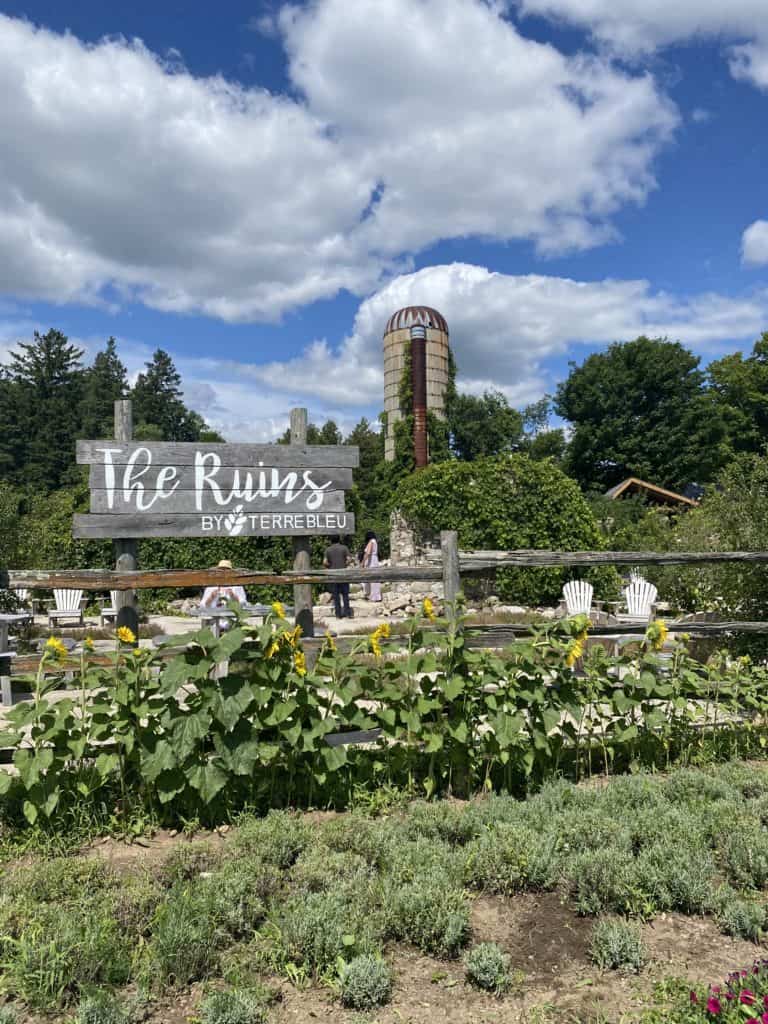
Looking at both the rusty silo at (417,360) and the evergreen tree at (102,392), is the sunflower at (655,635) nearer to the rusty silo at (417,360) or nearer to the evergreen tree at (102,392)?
the rusty silo at (417,360)

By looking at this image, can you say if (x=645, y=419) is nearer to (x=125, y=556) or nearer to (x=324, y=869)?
(x=125, y=556)

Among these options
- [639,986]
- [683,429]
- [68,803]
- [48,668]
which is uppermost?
[683,429]

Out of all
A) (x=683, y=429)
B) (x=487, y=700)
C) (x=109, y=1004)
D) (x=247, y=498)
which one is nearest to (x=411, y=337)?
(x=683, y=429)

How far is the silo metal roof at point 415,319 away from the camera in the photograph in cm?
2364

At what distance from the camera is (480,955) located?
7.21ft

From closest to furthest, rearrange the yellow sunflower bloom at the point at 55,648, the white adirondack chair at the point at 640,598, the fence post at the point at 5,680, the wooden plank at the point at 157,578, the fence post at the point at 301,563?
the yellow sunflower bloom at the point at 55,648
the fence post at the point at 5,680
the wooden plank at the point at 157,578
the fence post at the point at 301,563
the white adirondack chair at the point at 640,598

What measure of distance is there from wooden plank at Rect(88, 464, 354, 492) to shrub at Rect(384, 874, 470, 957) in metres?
2.88

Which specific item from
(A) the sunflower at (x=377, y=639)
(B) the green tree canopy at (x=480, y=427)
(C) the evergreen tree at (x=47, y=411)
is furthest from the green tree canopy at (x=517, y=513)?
(C) the evergreen tree at (x=47, y=411)

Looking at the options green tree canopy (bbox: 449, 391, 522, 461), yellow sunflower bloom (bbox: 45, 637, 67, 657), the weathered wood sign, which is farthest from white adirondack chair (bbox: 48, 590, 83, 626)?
green tree canopy (bbox: 449, 391, 522, 461)

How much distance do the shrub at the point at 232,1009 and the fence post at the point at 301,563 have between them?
8.73 ft

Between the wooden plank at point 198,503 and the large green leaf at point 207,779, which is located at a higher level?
the wooden plank at point 198,503

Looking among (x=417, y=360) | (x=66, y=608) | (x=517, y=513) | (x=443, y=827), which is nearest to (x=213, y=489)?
(x=443, y=827)

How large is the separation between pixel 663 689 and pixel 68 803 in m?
2.90

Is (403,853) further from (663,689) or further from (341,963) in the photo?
(663,689)
